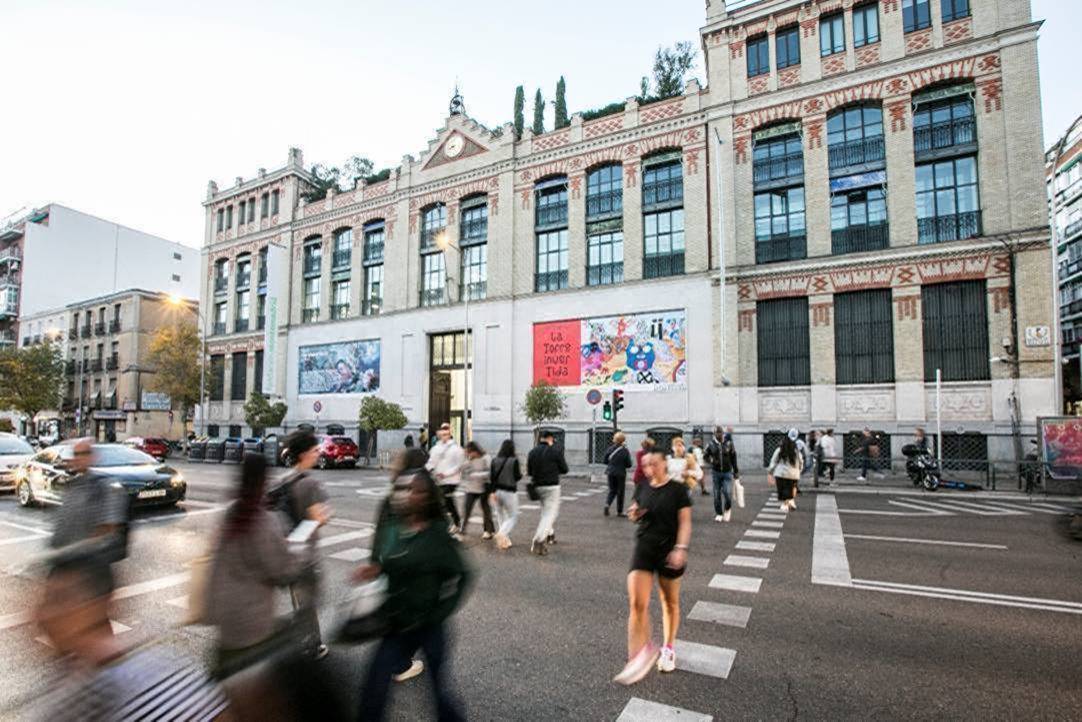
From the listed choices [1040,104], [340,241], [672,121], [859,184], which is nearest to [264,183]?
[340,241]

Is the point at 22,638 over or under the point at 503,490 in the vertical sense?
under

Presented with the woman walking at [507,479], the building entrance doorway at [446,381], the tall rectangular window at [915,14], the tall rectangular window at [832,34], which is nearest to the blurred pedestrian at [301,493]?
the woman walking at [507,479]

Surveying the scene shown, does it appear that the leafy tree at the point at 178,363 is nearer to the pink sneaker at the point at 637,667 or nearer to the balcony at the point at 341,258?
the balcony at the point at 341,258

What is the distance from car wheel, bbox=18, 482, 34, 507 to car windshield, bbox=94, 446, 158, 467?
94.4 inches

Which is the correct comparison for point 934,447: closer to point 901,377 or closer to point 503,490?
point 901,377

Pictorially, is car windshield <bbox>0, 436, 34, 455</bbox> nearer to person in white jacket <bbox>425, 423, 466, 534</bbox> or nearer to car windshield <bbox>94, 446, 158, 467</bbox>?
car windshield <bbox>94, 446, 158, 467</bbox>

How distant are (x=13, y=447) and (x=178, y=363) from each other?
23.8 meters

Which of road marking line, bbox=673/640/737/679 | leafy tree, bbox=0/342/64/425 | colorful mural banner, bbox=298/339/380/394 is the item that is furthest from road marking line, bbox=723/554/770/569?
leafy tree, bbox=0/342/64/425

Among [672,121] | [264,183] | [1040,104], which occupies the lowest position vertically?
[1040,104]

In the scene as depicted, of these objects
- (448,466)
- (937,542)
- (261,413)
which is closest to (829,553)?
(937,542)

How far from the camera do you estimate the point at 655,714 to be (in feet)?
11.6

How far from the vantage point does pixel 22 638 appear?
4895mm

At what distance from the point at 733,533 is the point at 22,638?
30.6ft

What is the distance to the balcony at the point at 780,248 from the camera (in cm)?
2203
